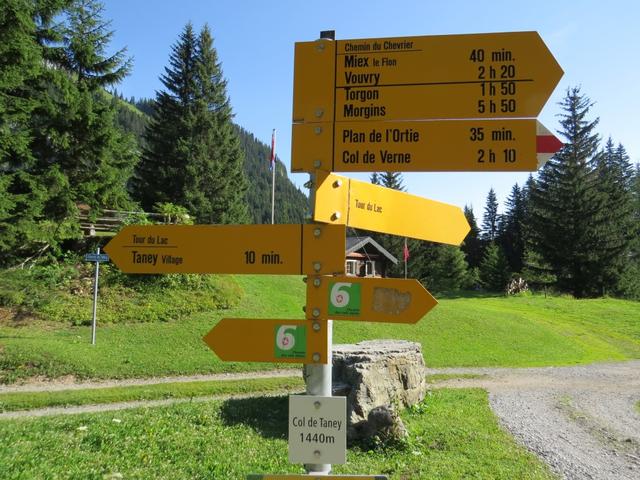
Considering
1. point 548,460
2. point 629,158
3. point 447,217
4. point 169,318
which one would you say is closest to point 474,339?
point 169,318

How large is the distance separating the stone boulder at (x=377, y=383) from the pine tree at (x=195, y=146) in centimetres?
2919

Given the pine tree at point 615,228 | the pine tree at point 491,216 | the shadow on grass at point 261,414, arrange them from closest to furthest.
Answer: the shadow on grass at point 261,414
the pine tree at point 615,228
the pine tree at point 491,216

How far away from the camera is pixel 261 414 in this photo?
798 centimetres

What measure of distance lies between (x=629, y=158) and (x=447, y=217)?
79475mm

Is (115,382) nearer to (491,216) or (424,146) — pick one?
(424,146)

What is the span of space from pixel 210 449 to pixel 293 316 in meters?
14.1

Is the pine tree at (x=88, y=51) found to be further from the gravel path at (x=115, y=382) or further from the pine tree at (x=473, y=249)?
the pine tree at (x=473, y=249)

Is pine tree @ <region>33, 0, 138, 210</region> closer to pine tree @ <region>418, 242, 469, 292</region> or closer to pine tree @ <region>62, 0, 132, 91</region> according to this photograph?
pine tree @ <region>62, 0, 132, 91</region>

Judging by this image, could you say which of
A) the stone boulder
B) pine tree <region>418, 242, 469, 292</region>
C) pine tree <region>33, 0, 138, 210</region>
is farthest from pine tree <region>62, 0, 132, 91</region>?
pine tree <region>418, 242, 469, 292</region>

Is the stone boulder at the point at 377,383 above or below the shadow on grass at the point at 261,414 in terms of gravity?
above

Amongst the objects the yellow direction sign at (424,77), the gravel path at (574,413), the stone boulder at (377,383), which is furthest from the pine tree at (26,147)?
the yellow direction sign at (424,77)

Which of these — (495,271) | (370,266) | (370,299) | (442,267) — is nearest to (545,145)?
(370,299)

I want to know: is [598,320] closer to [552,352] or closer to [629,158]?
[552,352]

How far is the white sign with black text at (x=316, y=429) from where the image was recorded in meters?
2.30
